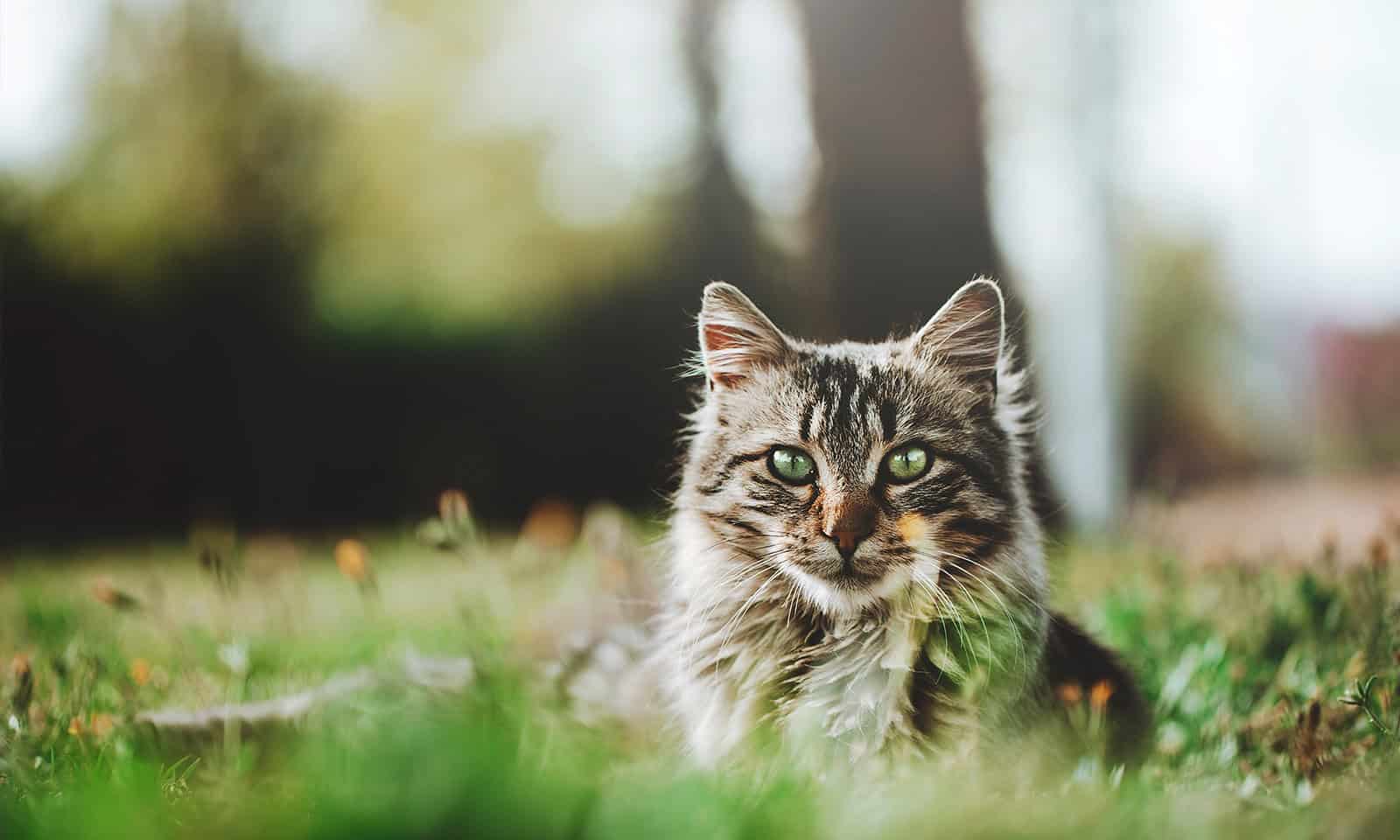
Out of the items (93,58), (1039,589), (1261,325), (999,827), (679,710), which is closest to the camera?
(999,827)

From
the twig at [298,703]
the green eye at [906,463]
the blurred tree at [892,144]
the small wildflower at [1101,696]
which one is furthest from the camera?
the blurred tree at [892,144]

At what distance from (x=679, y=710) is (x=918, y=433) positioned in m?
0.77

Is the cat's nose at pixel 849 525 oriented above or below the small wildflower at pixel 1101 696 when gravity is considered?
above

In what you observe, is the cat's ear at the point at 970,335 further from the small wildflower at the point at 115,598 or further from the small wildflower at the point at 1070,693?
the small wildflower at the point at 115,598

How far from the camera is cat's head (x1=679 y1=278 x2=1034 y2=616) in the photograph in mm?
1793

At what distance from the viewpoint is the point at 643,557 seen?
282 centimetres

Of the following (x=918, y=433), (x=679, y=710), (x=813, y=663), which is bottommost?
(x=679, y=710)

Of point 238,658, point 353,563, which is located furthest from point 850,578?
point 238,658

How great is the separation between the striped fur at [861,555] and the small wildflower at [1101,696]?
0.11 meters

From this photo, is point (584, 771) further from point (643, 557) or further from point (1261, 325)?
point (1261, 325)

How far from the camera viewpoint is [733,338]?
6.82 ft

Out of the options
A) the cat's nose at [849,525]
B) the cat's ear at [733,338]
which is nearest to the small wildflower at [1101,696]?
the cat's nose at [849,525]

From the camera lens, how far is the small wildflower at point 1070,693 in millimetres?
1825

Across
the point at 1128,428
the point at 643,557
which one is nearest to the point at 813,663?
the point at 643,557
